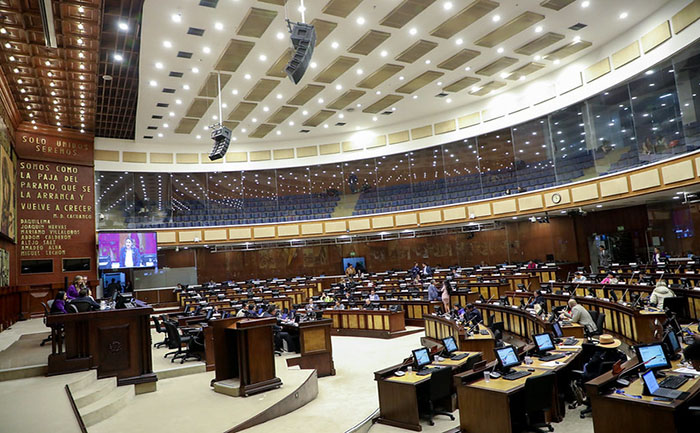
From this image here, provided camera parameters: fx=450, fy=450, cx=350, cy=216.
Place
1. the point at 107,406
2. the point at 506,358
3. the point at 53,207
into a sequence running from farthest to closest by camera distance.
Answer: the point at 53,207, the point at 506,358, the point at 107,406

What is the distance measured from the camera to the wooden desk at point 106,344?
572 centimetres

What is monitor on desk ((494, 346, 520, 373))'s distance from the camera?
218 inches

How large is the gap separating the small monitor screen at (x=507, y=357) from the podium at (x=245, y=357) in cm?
300

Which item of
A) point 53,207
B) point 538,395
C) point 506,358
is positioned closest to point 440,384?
point 506,358

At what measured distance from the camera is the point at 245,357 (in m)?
6.03

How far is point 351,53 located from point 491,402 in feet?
38.8

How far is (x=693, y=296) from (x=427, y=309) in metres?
6.81

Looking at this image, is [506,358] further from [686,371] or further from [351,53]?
[351,53]

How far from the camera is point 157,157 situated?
2180 centimetres

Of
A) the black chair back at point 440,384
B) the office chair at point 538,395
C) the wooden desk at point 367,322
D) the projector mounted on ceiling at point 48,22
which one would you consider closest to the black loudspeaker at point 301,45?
the projector mounted on ceiling at point 48,22

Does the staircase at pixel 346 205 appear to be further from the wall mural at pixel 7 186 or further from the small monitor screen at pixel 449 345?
the small monitor screen at pixel 449 345

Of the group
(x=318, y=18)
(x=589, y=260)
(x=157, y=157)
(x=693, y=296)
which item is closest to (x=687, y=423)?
(x=693, y=296)

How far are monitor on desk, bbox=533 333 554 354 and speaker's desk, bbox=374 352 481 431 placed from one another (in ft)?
3.92

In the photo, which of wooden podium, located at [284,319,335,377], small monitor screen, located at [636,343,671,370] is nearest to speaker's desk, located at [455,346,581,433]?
small monitor screen, located at [636,343,671,370]
